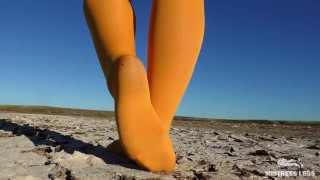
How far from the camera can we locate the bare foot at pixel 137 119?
6.81ft

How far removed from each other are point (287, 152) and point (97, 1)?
2041 millimetres

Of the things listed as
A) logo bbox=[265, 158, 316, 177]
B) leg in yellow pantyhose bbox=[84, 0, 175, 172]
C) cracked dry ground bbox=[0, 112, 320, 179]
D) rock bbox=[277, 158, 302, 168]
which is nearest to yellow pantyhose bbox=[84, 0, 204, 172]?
leg in yellow pantyhose bbox=[84, 0, 175, 172]

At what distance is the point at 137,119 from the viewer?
84.2 inches

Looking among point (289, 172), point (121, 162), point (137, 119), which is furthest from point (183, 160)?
point (289, 172)

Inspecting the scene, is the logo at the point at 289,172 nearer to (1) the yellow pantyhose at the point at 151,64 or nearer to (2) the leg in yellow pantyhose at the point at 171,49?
(1) the yellow pantyhose at the point at 151,64

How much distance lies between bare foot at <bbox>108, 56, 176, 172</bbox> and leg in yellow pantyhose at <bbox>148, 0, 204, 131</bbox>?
0.14m

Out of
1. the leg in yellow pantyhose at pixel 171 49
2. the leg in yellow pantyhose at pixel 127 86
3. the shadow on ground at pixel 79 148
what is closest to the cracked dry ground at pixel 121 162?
the shadow on ground at pixel 79 148

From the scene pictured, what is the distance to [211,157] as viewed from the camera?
2746 millimetres

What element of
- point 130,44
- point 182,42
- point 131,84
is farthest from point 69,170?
point 182,42

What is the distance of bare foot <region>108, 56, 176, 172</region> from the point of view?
2.07 meters

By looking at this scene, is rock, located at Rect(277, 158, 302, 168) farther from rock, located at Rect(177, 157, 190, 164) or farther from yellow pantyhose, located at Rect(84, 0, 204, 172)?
yellow pantyhose, located at Rect(84, 0, 204, 172)

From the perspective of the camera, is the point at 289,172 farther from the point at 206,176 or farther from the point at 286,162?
the point at 206,176

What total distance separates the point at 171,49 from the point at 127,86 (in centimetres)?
40

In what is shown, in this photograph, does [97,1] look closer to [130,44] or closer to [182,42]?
[130,44]
